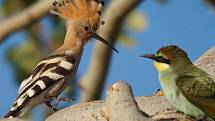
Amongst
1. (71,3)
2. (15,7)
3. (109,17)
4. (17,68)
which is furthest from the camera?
(15,7)

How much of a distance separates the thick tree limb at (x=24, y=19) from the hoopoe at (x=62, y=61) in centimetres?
131

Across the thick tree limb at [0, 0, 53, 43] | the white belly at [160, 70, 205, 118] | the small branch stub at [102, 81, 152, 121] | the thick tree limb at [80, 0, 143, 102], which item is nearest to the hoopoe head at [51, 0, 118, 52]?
the thick tree limb at [80, 0, 143, 102]

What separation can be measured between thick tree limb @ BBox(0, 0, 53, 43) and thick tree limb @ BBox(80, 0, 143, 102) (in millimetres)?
694

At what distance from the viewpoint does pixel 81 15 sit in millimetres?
5543

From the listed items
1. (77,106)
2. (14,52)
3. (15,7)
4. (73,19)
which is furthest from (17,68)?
(77,106)

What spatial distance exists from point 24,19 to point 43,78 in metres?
2.29

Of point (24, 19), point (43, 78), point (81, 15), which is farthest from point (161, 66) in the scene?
point (24, 19)

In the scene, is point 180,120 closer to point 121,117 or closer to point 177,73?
point 177,73

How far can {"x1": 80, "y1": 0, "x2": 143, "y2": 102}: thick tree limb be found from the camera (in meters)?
6.55

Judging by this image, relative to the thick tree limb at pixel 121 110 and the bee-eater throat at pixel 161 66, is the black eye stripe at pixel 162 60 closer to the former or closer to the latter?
the bee-eater throat at pixel 161 66

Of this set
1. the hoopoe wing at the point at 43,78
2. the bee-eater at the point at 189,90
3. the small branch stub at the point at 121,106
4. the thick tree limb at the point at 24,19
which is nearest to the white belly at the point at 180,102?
the bee-eater at the point at 189,90

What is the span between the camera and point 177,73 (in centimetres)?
386

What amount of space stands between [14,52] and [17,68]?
1.02 ft

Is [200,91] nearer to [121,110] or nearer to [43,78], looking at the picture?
[121,110]
